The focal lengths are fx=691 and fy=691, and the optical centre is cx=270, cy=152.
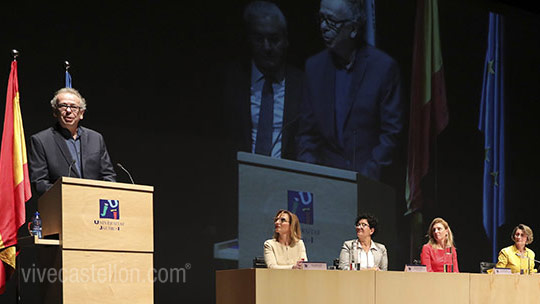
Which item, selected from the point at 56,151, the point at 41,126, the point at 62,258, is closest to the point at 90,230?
the point at 62,258

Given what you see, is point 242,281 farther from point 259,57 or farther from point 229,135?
point 259,57

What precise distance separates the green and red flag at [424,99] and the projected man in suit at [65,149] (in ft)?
13.6

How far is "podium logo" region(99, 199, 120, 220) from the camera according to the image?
2.71m

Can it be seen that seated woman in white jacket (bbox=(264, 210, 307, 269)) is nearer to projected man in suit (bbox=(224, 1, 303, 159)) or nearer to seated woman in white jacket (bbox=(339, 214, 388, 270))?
seated woman in white jacket (bbox=(339, 214, 388, 270))

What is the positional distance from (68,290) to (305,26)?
413cm

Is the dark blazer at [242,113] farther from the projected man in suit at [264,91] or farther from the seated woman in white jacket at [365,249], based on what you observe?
the seated woman in white jacket at [365,249]

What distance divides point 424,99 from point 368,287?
361 centimetres

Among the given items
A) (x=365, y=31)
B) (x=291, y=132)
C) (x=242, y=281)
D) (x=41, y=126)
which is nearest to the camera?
(x=242, y=281)

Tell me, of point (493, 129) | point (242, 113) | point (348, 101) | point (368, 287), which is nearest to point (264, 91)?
point (242, 113)

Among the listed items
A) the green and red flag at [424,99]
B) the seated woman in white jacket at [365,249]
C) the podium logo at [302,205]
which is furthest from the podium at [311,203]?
the seated woman in white jacket at [365,249]

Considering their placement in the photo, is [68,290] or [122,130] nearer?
[68,290]

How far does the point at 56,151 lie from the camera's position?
3.10m

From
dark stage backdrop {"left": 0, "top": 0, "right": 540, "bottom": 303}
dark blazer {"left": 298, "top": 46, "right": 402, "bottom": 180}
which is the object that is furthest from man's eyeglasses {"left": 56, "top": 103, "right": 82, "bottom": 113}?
dark blazer {"left": 298, "top": 46, "right": 402, "bottom": 180}

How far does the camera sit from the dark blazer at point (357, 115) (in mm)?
6133
